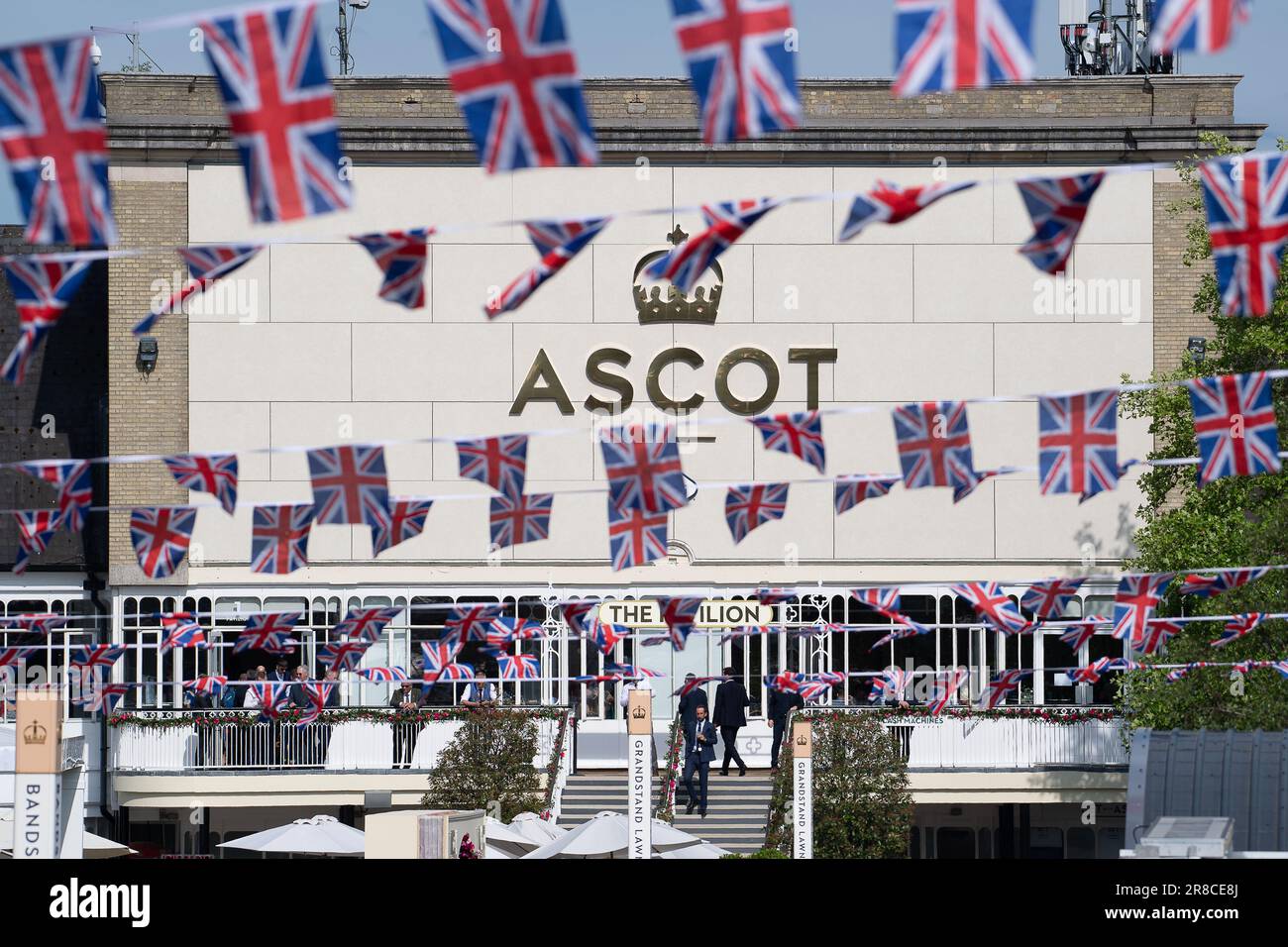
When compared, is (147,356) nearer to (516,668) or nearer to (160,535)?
(516,668)

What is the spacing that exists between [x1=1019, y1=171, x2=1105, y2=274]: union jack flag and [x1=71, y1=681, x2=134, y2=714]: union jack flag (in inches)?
713

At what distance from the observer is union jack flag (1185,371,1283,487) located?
14531 mm

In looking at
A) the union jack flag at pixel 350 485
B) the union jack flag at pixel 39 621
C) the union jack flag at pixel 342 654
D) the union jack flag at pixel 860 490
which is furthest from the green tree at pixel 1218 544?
the union jack flag at pixel 39 621

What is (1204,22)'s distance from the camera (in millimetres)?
8711

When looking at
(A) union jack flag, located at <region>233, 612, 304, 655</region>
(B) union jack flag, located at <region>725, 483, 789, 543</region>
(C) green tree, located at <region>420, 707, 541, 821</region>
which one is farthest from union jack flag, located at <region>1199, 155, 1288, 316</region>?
(C) green tree, located at <region>420, 707, 541, 821</region>

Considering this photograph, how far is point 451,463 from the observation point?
111 ft

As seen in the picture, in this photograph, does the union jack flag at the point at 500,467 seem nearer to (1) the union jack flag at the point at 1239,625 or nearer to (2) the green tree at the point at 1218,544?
(1) the union jack flag at the point at 1239,625

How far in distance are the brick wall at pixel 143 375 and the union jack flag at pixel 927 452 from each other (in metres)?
19.5

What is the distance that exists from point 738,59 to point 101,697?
830 inches

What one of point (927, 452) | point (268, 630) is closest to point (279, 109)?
point (927, 452)

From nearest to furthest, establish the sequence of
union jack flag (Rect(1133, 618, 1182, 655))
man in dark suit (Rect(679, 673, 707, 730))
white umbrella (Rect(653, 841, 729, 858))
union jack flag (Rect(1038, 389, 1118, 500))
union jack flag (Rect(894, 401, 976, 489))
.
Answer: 1. union jack flag (Rect(1038, 389, 1118, 500))
2. union jack flag (Rect(894, 401, 976, 489))
3. union jack flag (Rect(1133, 618, 1182, 655))
4. white umbrella (Rect(653, 841, 729, 858))
5. man in dark suit (Rect(679, 673, 707, 730))

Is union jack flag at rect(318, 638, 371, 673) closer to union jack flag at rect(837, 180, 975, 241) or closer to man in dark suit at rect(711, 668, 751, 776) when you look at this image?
man in dark suit at rect(711, 668, 751, 776)
